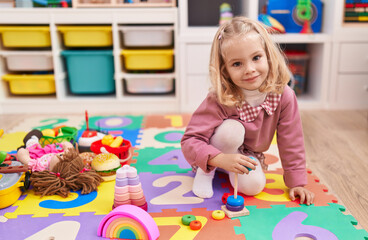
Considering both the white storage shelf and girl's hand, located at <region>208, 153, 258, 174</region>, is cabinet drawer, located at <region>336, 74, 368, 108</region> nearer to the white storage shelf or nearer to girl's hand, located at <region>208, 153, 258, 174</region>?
the white storage shelf

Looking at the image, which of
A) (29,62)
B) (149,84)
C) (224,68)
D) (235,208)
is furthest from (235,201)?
(29,62)

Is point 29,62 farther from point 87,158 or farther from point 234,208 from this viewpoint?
point 234,208

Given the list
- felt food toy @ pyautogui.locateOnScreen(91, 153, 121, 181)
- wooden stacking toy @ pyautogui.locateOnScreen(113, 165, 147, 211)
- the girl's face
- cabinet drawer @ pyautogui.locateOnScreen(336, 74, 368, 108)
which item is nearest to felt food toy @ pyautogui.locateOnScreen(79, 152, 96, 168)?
felt food toy @ pyautogui.locateOnScreen(91, 153, 121, 181)

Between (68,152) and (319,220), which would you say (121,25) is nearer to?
(68,152)

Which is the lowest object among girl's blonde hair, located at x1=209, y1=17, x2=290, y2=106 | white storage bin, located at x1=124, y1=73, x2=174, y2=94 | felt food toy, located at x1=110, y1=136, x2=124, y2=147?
felt food toy, located at x1=110, y1=136, x2=124, y2=147

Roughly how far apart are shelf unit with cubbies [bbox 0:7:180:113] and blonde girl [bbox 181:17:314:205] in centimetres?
107

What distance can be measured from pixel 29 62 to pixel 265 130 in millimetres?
1562

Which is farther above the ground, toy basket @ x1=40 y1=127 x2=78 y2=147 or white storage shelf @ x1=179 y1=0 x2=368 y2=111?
white storage shelf @ x1=179 y1=0 x2=368 y2=111

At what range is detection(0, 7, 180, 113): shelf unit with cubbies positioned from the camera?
6.54 feet

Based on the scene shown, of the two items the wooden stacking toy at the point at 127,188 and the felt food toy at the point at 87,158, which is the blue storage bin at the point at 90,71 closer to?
the felt food toy at the point at 87,158

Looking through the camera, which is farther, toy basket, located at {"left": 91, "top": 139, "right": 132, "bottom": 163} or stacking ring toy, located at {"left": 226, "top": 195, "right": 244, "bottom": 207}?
toy basket, located at {"left": 91, "top": 139, "right": 132, "bottom": 163}

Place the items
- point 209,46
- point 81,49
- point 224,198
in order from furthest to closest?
point 81,49
point 209,46
point 224,198

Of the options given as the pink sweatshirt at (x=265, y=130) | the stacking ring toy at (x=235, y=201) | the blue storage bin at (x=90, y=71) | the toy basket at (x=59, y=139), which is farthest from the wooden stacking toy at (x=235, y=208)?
the blue storage bin at (x=90, y=71)

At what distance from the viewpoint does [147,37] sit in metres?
2.07
